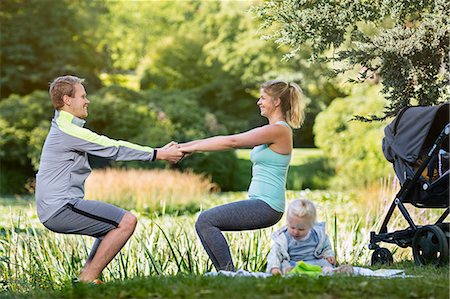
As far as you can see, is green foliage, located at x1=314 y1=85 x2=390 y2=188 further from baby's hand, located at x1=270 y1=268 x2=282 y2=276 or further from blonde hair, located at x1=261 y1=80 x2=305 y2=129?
baby's hand, located at x1=270 y1=268 x2=282 y2=276

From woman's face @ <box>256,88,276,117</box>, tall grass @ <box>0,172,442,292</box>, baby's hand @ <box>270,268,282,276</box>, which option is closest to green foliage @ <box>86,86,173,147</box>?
tall grass @ <box>0,172,442,292</box>

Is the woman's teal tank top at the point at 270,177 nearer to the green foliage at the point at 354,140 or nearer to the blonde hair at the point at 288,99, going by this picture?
the blonde hair at the point at 288,99

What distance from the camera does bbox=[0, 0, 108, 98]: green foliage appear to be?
24094 millimetres

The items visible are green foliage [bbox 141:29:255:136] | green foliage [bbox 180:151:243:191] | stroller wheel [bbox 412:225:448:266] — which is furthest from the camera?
green foliage [bbox 141:29:255:136]

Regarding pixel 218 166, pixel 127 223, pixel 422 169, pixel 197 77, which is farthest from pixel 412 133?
pixel 197 77

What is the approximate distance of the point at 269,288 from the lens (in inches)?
182

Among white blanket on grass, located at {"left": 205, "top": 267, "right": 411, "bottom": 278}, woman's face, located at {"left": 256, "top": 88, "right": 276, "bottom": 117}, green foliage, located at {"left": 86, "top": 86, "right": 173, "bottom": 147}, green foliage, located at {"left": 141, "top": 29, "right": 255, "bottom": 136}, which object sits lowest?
white blanket on grass, located at {"left": 205, "top": 267, "right": 411, "bottom": 278}

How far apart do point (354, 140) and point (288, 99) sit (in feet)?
42.6

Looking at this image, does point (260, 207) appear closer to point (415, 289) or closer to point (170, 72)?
point (415, 289)

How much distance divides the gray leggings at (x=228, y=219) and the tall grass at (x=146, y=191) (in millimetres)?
8294

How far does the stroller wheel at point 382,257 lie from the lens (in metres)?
6.60

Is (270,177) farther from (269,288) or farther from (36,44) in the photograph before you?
(36,44)

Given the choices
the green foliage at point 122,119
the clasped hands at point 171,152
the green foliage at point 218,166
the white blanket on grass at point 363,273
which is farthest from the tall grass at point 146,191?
the white blanket on grass at point 363,273

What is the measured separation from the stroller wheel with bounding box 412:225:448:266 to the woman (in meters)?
1.22
